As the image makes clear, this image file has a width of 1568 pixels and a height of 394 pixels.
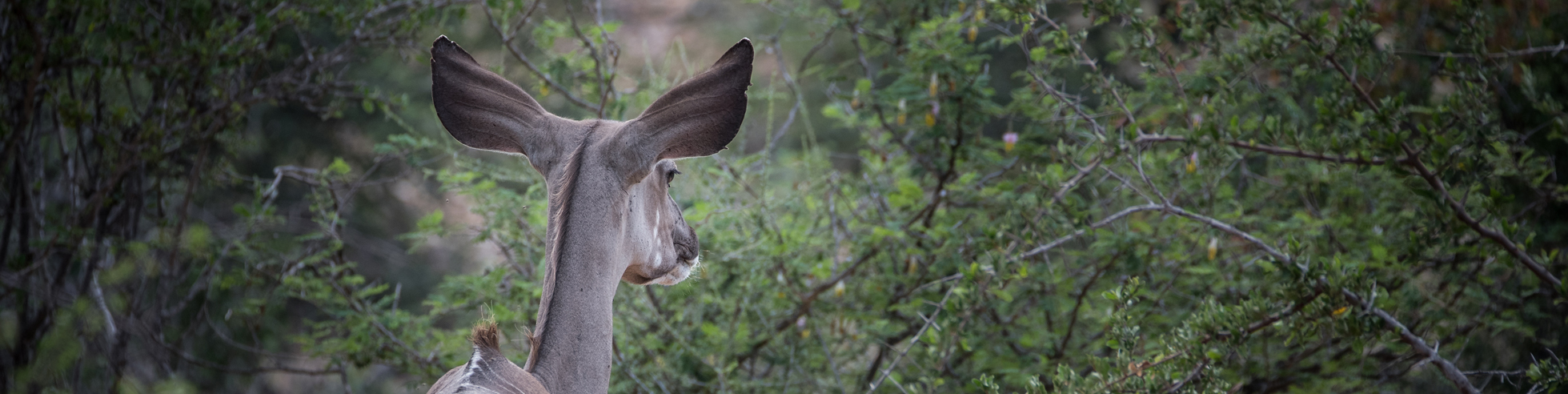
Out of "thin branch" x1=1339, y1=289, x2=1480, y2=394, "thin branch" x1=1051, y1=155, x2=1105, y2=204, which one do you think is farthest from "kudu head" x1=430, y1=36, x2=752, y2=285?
"thin branch" x1=1339, y1=289, x2=1480, y2=394

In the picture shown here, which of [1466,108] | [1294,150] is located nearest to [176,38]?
[1294,150]

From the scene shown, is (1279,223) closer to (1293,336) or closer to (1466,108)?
(1466,108)

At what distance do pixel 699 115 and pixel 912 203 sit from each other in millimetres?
3203

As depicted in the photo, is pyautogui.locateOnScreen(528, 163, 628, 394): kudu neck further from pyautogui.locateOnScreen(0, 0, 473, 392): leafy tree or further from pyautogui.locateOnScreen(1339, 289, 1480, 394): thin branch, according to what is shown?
pyautogui.locateOnScreen(0, 0, 473, 392): leafy tree

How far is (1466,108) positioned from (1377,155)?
38cm

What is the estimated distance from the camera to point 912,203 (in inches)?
227

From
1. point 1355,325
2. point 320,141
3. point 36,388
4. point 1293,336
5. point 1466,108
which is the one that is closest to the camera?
point 1355,325

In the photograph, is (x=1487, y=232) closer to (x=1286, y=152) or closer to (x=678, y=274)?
(x=1286, y=152)

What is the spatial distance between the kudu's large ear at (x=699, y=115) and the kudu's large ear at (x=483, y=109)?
1.16ft

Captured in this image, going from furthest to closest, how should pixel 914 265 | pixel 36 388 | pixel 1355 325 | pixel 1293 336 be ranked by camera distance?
pixel 914 265, pixel 36 388, pixel 1293 336, pixel 1355 325

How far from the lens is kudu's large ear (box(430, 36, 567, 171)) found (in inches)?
117

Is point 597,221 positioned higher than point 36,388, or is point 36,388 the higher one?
point 597,221

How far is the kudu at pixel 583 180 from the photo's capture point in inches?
104

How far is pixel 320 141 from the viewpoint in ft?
39.7
